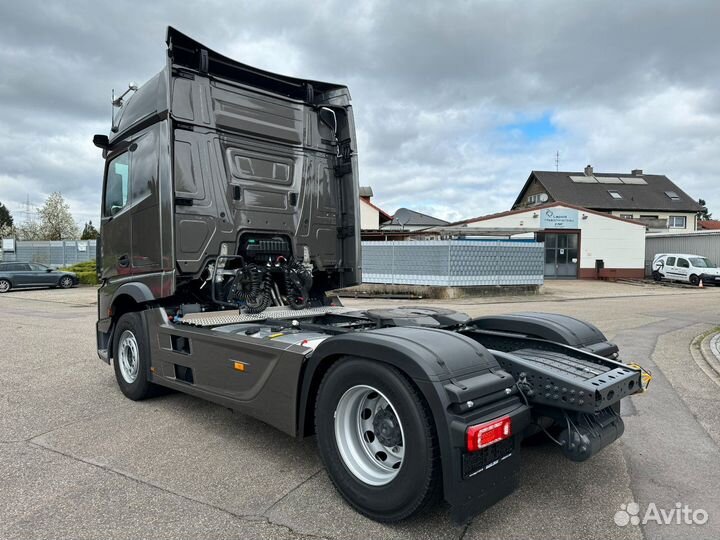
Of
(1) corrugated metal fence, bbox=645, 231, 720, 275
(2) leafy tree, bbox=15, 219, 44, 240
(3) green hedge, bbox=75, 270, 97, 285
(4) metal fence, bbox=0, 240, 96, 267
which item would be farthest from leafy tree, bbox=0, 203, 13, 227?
(1) corrugated metal fence, bbox=645, 231, 720, 275

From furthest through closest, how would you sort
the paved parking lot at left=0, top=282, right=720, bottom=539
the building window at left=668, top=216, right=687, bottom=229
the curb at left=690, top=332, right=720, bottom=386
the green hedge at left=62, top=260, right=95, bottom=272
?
the building window at left=668, top=216, right=687, bottom=229 < the green hedge at left=62, top=260, right=95, bottom=272 < the curb at left=690, top=332, right=720, bottom=386 < the paved parking lot at left=0, top=282, right=720, bottom=539

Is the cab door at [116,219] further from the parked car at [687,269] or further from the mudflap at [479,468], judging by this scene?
the parked car at [687,269]

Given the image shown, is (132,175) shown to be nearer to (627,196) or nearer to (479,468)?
(479,468)

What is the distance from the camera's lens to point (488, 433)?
246 cm

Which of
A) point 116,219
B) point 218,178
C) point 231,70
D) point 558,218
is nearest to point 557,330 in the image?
point 218,178

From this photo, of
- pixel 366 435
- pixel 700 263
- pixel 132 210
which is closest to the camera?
pixel 366 435

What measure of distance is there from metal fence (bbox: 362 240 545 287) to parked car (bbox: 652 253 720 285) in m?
12.6

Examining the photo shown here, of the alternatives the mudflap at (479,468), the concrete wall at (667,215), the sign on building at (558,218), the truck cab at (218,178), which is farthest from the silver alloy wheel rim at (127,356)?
the concrete wall at (667,215)

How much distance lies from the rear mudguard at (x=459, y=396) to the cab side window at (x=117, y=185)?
11.5 feet

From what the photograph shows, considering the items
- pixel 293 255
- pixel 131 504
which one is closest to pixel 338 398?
pixel 131 504

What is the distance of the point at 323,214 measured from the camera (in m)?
5.64

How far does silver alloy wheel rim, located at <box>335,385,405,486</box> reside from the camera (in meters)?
2.89

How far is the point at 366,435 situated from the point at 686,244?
36722 mm

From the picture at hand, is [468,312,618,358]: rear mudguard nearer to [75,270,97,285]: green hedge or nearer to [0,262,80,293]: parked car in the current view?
[0,262,80,293]: parked car
